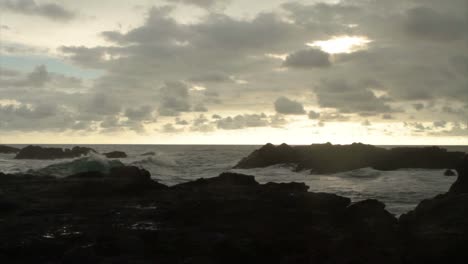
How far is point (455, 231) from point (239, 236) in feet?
21.1

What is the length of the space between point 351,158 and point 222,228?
5035cm

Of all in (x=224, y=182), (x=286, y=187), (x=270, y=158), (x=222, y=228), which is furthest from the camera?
(x=270, y=158)

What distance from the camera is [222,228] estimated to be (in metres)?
17.6

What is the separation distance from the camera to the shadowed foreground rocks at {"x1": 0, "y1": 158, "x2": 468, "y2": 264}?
1377cm

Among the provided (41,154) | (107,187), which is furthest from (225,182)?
(41,154)

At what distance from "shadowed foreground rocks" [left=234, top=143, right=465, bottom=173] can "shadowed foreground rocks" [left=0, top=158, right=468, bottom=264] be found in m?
36.2

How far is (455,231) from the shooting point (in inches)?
582

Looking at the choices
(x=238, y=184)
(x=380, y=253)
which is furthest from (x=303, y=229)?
(x=238, y=184)

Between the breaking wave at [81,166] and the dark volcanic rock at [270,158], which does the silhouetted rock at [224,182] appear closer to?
the breaking wave at [81,166]

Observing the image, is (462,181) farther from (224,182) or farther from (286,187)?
(224,182)

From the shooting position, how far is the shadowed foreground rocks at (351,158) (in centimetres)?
6172

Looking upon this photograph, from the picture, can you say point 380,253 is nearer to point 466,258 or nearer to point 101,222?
point 466,258

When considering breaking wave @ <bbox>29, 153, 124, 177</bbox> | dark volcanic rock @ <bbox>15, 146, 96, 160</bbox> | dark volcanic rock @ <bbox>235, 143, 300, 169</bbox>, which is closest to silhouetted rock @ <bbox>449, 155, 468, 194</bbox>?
breaking wave @ <bbox>29, 153, 124, 177</bbox>

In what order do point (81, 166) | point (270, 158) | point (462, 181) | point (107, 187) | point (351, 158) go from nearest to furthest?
1. point (462, 181)
2. point (107, 187)
3. point (81, 166)
4. point (351, 158)
5. point (270, 158)
